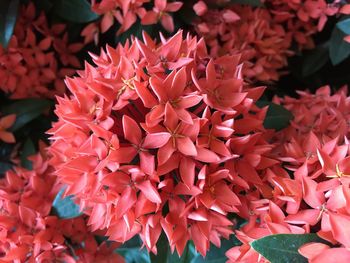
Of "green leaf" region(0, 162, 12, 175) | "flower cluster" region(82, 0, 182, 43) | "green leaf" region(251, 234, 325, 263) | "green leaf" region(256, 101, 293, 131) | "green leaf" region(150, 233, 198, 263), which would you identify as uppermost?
"flower cluster" region(82, 0, 182, 43)

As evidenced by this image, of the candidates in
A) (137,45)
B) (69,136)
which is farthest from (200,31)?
(69,136)

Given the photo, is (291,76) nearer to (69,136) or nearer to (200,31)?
(200,31)

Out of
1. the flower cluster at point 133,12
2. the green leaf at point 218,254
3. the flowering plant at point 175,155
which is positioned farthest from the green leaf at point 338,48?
the green leaf at point 218,254

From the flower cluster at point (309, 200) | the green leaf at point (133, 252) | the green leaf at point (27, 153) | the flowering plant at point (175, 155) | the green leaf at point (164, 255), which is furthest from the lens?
the green leaf at point (27, 153)

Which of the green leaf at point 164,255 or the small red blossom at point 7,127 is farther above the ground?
the small red blossom at point 7,127

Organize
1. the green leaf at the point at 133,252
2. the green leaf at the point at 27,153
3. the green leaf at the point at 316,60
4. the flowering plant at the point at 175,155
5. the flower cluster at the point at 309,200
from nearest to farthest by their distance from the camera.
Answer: the flower cluster at the point at 309,200, the flowering plant at the point at 175,155, the green leaf at the point at 133,252, the green leaf at the point at 27,153, the green leaf at the point at 316,60

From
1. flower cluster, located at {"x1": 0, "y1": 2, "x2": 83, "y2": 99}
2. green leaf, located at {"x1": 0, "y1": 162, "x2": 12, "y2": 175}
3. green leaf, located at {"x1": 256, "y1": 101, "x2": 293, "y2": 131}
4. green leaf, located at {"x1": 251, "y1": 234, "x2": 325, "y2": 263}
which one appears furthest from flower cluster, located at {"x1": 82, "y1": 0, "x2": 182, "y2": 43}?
green leaf, located at {"x1": 251, "y1": 234, "x2": 325, "y2": 263}

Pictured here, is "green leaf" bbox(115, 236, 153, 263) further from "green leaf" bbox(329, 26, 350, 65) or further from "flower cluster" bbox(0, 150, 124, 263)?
"green leaf" bbox(329, 26, 350, 65)

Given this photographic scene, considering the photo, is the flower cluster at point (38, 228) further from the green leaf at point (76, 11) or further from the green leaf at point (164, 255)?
the green leaf at point (76, 11)
